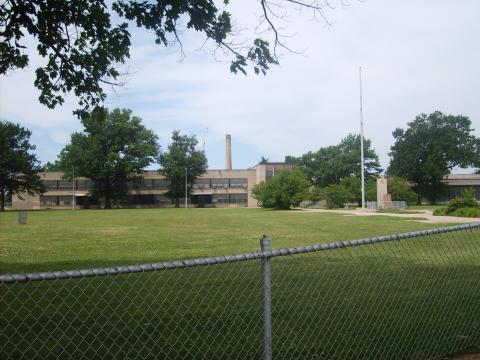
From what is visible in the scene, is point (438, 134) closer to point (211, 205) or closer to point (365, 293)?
point (211, 205)

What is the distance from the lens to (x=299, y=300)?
685cm

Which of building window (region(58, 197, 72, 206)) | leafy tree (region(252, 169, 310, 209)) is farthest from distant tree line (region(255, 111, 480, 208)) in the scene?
building window (region(58, 197, 72, 206))

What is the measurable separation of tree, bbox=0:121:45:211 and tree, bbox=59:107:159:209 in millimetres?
8216

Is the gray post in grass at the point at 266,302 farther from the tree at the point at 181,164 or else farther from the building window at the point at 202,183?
the building window at the point at 202,183

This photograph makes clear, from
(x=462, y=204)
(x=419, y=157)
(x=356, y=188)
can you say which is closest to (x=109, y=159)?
(x=356, y=188)

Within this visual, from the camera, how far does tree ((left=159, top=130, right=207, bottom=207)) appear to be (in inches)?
3548

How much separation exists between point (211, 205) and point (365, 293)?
9229cm

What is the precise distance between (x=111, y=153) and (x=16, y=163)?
15.4m

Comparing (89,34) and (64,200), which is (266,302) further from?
(64,200)

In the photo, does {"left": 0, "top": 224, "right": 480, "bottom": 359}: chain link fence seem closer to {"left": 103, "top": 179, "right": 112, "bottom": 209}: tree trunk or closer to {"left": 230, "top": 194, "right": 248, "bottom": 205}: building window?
{"left": 103, "top": 179, "right": 112, "bottom": 209}: tree trunk

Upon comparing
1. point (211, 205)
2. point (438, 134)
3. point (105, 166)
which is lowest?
point (211, 205)

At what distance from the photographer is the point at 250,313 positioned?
20.6 ft

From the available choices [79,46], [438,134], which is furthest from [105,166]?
[79,46]

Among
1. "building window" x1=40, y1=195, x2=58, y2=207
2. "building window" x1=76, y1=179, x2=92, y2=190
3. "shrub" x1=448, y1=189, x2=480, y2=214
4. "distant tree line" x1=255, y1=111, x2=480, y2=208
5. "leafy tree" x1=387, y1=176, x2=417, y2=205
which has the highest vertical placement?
"distant tree line" x1=255, y1=111, x2=480, y2=208
